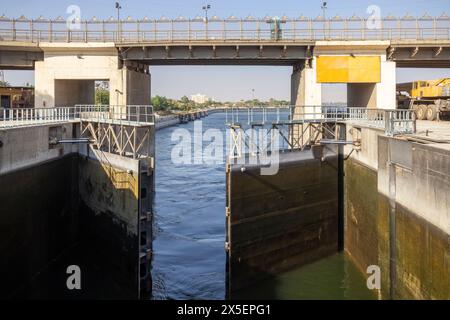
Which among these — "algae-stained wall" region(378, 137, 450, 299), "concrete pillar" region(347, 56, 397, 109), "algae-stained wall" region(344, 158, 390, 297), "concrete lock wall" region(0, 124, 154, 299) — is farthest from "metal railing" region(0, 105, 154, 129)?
"concrete pillar" region(347, 56, 397, 109)

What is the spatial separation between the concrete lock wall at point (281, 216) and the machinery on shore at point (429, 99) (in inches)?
693

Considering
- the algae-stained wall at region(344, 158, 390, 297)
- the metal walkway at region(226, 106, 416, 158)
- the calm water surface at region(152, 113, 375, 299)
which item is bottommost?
the calm water surface at region(152, 113, 375, 299)

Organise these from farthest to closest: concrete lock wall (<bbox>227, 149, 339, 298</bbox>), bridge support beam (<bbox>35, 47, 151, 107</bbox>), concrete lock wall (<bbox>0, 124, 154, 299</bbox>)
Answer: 1. bridge support beam (<bbox>35, 47, 151, 107</bbox>)
2. concrete lock wall (<bbox>227, 149, 339, 298</bbox>)
3. concrete lock wall (<bbox>0, 124, 154, 299</bbox>)

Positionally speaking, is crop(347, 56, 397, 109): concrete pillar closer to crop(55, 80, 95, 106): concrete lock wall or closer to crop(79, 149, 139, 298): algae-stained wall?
crop(79, 149, 139, 298): algae-stained wall

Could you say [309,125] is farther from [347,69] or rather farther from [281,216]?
[347,69]

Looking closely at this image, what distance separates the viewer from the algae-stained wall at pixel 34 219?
63.1ft

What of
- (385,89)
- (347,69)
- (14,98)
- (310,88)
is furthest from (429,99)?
(14,98)

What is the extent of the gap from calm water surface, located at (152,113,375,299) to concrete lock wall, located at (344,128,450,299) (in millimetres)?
1415

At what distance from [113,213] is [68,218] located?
3845 mm

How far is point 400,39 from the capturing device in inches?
1369

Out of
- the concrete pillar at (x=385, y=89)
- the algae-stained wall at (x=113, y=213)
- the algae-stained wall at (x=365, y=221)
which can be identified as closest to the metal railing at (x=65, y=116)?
the algae-stained wall at (x=113, y=213)

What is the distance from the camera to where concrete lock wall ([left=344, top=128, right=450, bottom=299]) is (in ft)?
47.2

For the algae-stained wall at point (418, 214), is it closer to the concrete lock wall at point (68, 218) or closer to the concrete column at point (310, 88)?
the concrete lock wall at point (68, 218)

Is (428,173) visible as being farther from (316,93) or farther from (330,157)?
(316,93)
